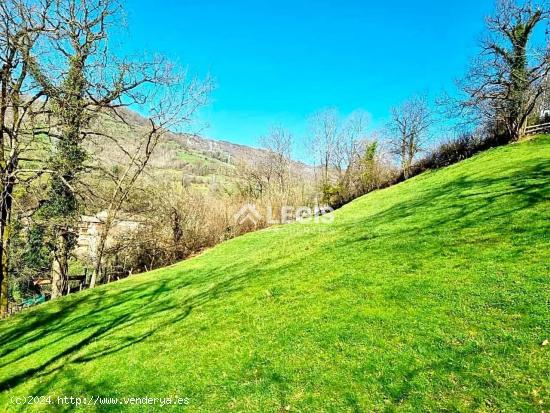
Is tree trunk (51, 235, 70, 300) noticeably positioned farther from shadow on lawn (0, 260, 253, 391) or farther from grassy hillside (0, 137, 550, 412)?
grassy hillside (0, 137, 550, 412)

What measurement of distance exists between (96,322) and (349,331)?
6.94 metres

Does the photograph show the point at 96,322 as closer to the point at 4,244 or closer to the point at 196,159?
the point at 4,244

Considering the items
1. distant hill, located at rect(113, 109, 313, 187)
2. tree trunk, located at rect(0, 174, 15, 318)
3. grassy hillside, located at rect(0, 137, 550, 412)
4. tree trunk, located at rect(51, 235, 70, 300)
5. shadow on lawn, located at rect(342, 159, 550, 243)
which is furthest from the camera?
distant hill, located at rect(113, 109, 313, 187)

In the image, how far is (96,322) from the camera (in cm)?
877

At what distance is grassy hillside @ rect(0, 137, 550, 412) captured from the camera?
371cm

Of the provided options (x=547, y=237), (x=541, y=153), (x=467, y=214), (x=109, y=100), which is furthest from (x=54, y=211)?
(x=541, y=153)

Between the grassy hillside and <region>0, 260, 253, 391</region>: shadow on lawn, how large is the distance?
0.05m

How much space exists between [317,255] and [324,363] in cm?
505

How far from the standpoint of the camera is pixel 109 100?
14.3 m

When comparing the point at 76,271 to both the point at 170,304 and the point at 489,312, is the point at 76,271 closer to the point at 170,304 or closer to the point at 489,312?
the point at 170,304

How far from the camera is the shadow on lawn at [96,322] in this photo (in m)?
6.73

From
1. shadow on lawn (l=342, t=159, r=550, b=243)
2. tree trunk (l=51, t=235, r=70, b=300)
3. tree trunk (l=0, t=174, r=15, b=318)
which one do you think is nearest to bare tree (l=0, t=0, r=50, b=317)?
tree trunk (l=0, t=174, r=15, b=318)

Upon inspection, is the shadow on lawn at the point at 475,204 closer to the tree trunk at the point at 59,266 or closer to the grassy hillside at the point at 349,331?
the grassy hillside at the point at 349,331

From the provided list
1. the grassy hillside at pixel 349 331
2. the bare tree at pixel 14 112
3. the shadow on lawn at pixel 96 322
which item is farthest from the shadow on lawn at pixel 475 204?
the bare tree at pixel 14 112
